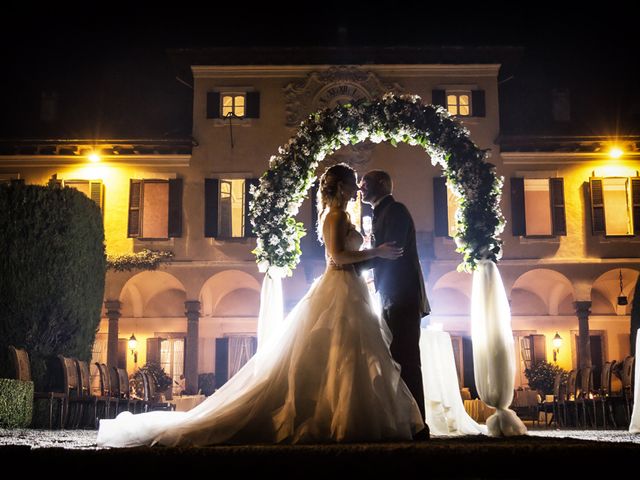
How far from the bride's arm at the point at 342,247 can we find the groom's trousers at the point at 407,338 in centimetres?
40

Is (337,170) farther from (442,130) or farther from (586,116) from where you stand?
(586,116)

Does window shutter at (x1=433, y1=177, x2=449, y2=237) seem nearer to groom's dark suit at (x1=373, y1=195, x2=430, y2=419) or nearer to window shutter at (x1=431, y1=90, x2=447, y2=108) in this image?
window shutter at (x1=431, y1=90, x2=447, y2=108)

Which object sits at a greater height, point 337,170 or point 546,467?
point 337,170

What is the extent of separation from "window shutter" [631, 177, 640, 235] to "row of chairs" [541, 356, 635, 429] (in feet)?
23.3

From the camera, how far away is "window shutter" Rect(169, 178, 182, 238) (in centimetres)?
2478

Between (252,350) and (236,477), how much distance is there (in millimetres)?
21137

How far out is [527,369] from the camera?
78.8ft

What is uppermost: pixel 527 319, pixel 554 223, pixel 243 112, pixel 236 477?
pixel 243 112

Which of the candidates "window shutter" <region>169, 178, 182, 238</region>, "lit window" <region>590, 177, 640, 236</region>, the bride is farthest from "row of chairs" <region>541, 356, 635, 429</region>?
"window shutter" <region>169, 178, 182, 238</region>

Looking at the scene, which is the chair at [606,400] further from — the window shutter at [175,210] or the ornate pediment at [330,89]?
the window shutter at [175,210]

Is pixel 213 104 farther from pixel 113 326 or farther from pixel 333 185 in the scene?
pixel 333 185

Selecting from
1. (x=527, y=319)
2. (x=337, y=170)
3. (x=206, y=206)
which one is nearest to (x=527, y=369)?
(x=527, y=319)

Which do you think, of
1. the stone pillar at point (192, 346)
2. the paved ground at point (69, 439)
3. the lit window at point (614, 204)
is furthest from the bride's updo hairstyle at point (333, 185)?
the lit window at point (614, 204)

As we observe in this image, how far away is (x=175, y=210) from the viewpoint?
24.8 metres
